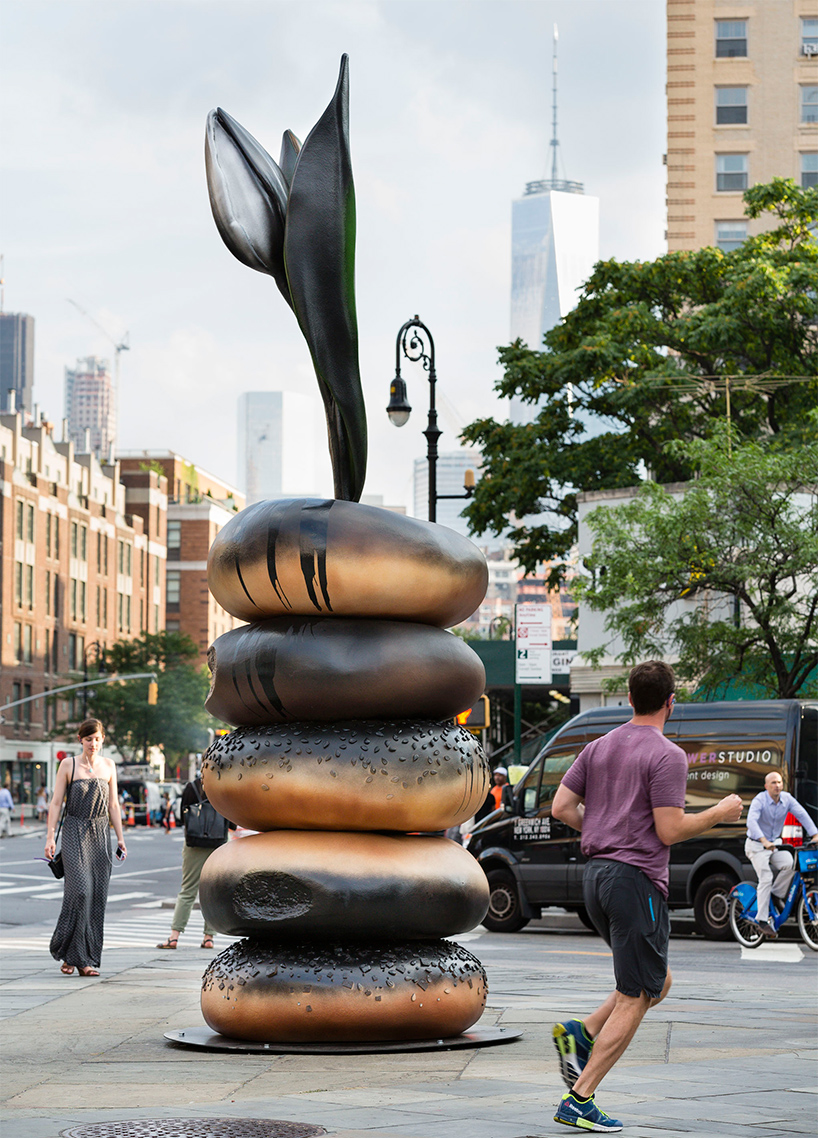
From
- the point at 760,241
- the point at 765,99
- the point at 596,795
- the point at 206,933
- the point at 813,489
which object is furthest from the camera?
the point at 765,99

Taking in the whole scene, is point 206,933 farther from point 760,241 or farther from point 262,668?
point 760,241

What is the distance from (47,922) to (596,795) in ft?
52.2

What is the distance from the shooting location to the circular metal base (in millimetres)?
8336

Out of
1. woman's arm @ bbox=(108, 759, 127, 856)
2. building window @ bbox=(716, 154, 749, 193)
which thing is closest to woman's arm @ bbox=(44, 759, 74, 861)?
woman's arm @ bbox=(108, 759, 127, 856)

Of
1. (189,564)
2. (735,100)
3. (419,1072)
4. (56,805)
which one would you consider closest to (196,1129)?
(419,1072)

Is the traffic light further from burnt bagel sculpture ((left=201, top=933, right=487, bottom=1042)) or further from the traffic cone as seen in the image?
burnt bagel sculpture ((left=201, top=933, right=487, bottom=1042))

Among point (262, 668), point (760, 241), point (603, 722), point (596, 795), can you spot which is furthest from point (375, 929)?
point (760, 241)

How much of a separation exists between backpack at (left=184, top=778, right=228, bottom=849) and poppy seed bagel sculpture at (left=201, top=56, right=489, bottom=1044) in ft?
21.9

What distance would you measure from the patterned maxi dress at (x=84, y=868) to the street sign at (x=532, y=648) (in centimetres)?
1500

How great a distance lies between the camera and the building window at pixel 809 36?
50500mm

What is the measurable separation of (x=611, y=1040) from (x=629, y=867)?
0.69 meters

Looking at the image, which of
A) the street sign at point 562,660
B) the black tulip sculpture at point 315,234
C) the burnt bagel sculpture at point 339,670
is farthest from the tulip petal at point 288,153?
the street sign at point 562,660

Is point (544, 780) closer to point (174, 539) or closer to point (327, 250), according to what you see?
point (327, 250)

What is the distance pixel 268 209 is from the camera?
31.4 feet
